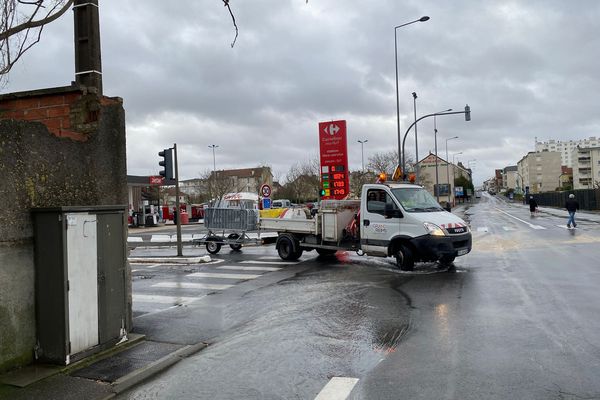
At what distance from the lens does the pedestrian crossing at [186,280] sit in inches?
373

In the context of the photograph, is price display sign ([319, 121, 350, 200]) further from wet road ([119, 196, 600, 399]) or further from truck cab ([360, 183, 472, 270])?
wet road ([119, 196, 600, 399])

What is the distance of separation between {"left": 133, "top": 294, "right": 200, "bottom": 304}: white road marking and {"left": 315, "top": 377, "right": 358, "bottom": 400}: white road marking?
16.6 feet

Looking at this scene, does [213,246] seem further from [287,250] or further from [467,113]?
[467,113]

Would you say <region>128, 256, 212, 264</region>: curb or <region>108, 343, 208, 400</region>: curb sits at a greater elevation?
<region>128, 256, 212, 264</region>: curb

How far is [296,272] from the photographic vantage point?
12.8 m

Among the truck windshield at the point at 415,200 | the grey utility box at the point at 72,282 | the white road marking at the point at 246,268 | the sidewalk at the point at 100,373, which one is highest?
the truck windshield at the point at 415,200

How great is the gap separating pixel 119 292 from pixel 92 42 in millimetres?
3212

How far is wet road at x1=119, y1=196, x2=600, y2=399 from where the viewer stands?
15.6 feet

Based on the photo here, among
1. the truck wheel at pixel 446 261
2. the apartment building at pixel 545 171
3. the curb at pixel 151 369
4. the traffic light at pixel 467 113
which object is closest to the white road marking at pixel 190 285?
the curb at pixel 151 369

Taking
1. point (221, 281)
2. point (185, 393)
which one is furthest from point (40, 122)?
point (221, 281)

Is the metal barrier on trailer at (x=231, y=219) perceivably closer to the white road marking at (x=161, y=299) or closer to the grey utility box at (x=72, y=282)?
the white road marking at (x=161, y=299)

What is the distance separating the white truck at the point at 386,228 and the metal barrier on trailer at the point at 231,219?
127 cm

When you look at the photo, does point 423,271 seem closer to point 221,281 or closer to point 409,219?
point 409,219

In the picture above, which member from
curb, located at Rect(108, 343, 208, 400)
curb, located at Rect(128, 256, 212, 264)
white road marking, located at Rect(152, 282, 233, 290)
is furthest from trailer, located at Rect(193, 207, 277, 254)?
curb, located at Rect(108, 343, 208, 400)
